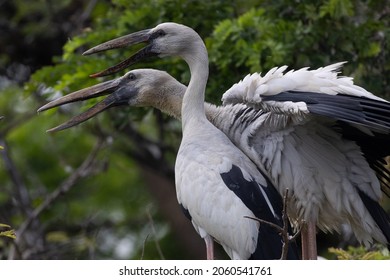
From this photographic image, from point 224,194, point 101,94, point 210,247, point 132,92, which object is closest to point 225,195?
point 224,194

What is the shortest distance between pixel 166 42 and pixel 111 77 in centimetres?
142

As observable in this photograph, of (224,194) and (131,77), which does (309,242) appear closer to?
(224,194)

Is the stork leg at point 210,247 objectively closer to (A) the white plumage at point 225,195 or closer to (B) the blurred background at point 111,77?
(A) the white plumage at point 225,195

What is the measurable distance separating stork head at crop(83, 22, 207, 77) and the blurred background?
60 cm

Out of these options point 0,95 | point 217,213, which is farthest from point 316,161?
point 0,95

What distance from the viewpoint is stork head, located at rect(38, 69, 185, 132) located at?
6758mm

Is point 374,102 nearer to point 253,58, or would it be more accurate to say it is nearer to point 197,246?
point 253,58

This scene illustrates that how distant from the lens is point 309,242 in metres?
6.41

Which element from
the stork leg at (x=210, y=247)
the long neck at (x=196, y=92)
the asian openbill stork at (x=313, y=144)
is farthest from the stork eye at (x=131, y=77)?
the stork leg at (x=210, y=247)

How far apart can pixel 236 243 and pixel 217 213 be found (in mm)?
186

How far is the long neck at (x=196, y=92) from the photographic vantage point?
6.39 m

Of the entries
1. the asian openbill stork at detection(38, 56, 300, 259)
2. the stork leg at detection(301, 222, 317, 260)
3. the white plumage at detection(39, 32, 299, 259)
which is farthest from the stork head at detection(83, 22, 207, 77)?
the stork leg at detection(301, 222, 317, 260)

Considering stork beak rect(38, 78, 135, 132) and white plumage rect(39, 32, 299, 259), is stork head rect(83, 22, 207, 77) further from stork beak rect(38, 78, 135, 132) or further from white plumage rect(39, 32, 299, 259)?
white plumage rect(39, 32, 299, 259)

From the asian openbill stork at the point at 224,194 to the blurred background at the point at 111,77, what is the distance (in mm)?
370
